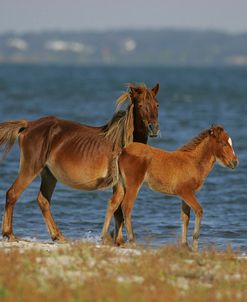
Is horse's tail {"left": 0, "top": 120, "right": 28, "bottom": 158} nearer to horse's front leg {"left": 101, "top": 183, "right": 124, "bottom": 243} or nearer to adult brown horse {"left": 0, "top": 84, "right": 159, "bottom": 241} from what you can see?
adult brown horse {"left": 0, "top": 84, "right": 159, "bottom": 241}

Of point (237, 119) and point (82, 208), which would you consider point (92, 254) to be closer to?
point (82, 208)

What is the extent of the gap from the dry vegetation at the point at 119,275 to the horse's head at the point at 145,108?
1935 mm

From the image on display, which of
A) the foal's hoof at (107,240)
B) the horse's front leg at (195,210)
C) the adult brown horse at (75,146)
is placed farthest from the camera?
the adult brown horse at (75,146)

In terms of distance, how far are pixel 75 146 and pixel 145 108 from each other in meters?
0.98

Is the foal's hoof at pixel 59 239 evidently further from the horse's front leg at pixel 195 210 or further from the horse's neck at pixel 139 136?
the horse's front leg at pixel 195 210

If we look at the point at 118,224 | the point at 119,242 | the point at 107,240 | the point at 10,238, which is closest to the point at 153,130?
the point at 118,224

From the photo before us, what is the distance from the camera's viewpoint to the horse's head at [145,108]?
11.2 meters

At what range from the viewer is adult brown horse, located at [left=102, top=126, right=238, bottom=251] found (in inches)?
426

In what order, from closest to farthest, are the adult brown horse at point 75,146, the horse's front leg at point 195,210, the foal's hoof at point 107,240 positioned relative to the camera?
the foal's hoof at point 107,240, the horse's front leg at point 195,210, the adult brown horse at point 75,146

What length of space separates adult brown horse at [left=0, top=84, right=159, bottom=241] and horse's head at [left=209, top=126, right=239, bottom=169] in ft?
2.30

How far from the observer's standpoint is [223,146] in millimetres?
11117

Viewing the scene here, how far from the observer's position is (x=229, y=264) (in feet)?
30.0

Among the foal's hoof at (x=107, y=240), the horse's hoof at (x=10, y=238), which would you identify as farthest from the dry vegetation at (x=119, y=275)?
the horse's hoof at (x=10, y=238)

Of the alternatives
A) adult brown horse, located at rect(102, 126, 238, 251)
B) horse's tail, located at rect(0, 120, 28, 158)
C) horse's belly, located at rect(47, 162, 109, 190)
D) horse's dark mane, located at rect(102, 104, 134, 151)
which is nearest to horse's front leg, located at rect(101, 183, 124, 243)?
adult brown horse, located at rect(102, 126, 238, 251)
